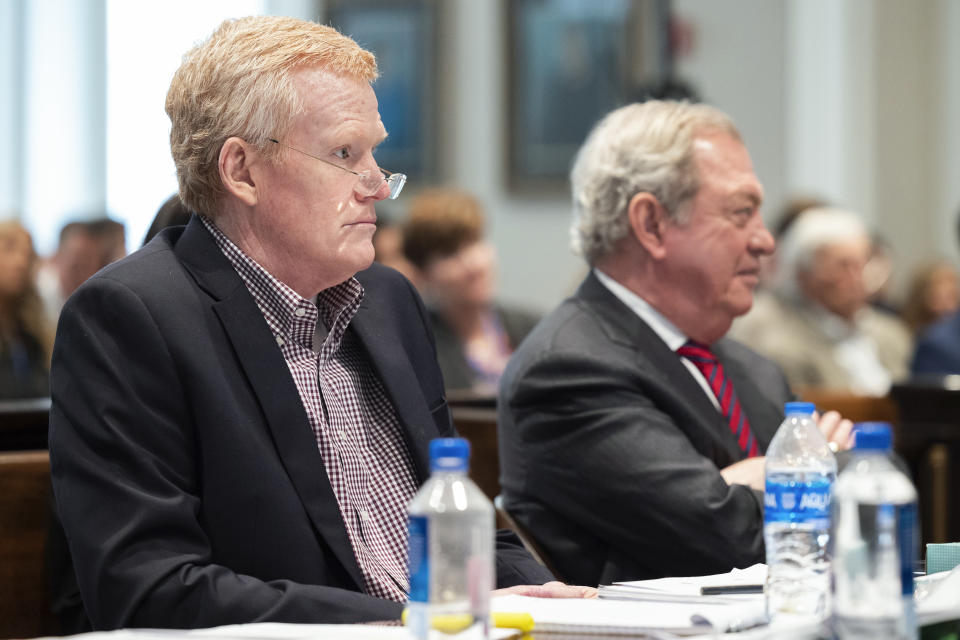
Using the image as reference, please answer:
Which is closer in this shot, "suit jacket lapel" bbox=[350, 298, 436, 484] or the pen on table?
the pen on table

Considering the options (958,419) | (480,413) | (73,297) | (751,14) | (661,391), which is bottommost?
(958,419)

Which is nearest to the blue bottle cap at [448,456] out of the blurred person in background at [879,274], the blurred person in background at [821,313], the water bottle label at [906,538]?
the water bottle label at [906,538]

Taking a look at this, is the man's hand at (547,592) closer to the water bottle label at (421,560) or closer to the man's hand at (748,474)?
the water bottle label at (421,560)

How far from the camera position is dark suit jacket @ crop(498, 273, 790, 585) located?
2268 millimetres

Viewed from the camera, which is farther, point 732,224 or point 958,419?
point 958,419

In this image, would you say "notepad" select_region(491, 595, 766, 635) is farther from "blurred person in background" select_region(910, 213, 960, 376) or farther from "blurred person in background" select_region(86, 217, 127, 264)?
"blurred person in background" select_region(86, 217, 127, 264)

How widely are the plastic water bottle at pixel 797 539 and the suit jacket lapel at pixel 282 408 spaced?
0.61 metres

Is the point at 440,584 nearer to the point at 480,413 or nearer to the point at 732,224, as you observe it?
the point at 732,224

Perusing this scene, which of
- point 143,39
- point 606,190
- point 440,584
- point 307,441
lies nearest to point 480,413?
point 606,190

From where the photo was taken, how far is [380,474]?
200cm

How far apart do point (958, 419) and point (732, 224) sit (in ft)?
6.86

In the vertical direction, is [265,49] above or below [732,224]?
above

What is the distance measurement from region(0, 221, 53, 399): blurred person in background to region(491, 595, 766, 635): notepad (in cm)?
409

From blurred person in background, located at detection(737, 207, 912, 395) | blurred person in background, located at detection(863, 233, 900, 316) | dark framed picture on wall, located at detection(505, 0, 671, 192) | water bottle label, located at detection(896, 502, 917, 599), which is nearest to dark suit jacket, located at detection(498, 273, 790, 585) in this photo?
water bottle label, located at detection(896, 502, 917, 599)
